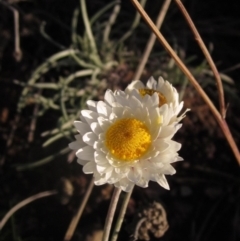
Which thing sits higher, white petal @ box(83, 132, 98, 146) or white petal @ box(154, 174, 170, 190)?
white petal @ box(83, 132, 98, 146)

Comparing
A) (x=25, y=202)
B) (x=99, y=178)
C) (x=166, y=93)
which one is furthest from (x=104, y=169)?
(x=25, y=202)

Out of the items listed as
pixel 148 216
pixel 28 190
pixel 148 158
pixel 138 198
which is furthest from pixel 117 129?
pixel 28 190

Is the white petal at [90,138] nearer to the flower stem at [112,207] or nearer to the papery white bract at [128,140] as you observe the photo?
the papery white bract at [128,140]

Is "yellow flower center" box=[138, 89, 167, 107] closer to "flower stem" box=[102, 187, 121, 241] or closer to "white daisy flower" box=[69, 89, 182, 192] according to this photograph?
"white daisy flower" box=[69, 89, 182, 192]

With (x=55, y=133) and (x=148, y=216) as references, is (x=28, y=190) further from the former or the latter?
(x=148, y=216)

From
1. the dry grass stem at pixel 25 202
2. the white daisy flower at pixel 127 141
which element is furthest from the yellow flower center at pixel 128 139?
the dry grass stem at pixel 25 202

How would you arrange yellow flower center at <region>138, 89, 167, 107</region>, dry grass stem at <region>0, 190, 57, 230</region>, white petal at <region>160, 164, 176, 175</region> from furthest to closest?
dry grass stem at <region>0, 190, 57, 230</region>
yellow flower center at <region>138, 89, 167, 107</region>
white petal at <region>160, 164, 176, 175</region>

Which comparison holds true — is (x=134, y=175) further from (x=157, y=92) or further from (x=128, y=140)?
(x=157, y=92)

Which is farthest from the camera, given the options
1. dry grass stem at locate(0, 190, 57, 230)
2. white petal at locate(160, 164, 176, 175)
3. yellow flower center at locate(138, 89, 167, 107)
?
dry grass stem at locate(0, 190, 57, 230)

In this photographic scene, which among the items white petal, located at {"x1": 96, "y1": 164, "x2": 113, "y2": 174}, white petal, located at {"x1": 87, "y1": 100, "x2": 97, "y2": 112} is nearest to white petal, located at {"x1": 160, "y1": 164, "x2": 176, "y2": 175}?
white petal, located at {"x1": 96, "y1": 164, "x2": 113, "y2": 174}
